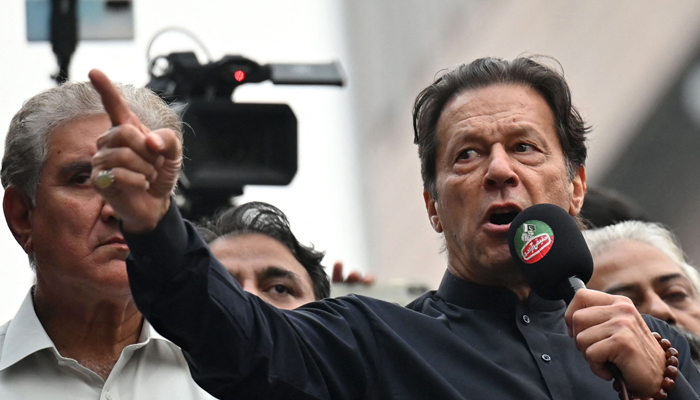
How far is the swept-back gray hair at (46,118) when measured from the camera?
12.0 ft

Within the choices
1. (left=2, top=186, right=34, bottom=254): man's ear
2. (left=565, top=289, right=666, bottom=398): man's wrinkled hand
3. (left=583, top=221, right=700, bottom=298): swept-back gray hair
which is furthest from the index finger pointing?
(left=583, top=221, right=700, bottom=298): swept-back gray hair

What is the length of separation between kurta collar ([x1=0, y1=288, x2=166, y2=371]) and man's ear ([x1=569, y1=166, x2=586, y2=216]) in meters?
1.33

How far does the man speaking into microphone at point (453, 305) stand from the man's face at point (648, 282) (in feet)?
3.17

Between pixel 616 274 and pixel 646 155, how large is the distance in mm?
15532

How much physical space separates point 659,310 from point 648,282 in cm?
17

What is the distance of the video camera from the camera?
17.8 ft

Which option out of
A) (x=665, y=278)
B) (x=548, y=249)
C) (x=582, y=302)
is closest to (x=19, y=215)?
(x=548, y=249)

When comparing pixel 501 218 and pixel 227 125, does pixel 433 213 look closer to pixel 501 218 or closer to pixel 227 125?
pixel 501 218

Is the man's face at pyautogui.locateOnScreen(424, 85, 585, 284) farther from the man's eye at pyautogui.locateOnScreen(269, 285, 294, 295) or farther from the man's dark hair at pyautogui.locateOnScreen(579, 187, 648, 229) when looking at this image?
the man's dark hair at pyautogui.locateOnScreen(579, 187, 648, 229)

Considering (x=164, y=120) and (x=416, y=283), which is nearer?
(x=164, y=120)

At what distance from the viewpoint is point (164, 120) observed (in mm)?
3701

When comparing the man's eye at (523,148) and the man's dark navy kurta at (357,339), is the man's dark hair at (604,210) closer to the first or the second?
the man's eye at (523,148)

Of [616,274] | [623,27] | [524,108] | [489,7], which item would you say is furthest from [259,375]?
[489,7]

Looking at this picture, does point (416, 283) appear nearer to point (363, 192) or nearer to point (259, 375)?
point (259, 375)
